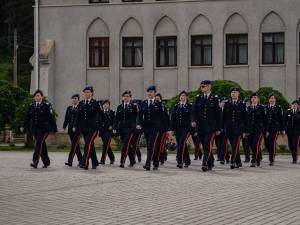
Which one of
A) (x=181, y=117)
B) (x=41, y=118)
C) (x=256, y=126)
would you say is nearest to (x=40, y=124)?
(x=41, y=118)

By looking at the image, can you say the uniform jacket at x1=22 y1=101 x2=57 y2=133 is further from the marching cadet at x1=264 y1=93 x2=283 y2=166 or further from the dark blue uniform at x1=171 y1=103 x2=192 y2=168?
the marching cadet at x1=264 y1=93 x2=283 y2=166

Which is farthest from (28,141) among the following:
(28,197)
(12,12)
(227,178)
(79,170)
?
(12,12)

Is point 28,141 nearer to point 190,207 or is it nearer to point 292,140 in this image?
point 292,140

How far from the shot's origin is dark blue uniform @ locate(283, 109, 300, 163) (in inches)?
892

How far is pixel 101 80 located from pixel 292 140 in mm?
24152

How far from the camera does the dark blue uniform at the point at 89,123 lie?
18850 mm

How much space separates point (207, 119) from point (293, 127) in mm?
5579

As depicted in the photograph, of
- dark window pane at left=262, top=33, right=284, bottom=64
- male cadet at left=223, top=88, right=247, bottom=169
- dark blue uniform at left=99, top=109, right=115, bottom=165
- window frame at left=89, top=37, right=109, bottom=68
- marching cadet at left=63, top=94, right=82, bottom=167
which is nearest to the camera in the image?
male cadet at left=223, top=88, right=247, bottom=169

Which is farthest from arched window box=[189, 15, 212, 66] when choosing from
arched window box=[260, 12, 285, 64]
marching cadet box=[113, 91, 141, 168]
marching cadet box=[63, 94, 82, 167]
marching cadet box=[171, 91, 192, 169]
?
marching cadet box=[113, 91, 141, 168]

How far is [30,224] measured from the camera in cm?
878

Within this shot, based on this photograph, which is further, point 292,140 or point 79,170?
point 292,140

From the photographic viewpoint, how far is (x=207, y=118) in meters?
18.1

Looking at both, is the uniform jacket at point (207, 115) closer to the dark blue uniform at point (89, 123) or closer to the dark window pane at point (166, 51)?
the dark blue uniform at point (89, 123)

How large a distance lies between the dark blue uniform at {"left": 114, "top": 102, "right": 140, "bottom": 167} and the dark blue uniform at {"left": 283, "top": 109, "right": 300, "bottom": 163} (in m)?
5.37
